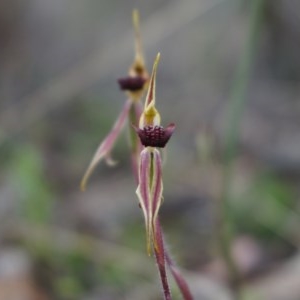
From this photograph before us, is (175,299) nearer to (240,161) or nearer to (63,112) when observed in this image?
(240,161)

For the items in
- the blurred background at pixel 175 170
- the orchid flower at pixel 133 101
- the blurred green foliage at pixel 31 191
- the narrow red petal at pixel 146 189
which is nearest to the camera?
the narrow red petal at pixel 146 189

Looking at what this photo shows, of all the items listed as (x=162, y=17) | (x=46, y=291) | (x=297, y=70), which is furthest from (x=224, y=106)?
(x=46, y=291)

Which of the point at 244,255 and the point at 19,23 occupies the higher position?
the point at 19,23

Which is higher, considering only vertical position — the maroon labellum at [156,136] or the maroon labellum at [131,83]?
the maroon labellum at [131,83]

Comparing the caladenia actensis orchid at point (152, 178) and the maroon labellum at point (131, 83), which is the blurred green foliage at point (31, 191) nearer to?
the maroon labellum at point (131, 83)

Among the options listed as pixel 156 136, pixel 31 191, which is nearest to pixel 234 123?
pixel 156 136

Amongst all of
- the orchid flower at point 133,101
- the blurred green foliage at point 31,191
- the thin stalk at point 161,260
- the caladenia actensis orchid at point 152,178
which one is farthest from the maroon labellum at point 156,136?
the blurred green foliage at point 31,191
